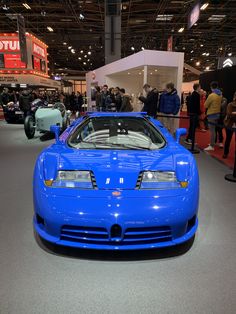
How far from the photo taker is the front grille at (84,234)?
2.10 m

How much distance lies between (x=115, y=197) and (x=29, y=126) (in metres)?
6.97

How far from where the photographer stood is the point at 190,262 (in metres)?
2.30

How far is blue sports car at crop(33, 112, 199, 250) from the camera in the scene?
6.85 feet

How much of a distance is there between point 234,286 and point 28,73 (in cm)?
1675

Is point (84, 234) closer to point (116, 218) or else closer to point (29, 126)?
point (116, 218)

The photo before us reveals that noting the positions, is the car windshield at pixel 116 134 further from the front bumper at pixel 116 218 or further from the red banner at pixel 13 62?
the red banner at pixel 13 62

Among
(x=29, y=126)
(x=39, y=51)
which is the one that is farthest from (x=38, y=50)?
(x=29, y=126)

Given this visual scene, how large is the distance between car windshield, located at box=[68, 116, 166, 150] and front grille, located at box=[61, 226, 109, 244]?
1.07 meters

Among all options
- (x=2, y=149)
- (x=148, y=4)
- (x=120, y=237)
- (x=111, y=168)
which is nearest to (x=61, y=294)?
(x=120, y=237)

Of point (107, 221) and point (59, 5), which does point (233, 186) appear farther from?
point (59, 5)

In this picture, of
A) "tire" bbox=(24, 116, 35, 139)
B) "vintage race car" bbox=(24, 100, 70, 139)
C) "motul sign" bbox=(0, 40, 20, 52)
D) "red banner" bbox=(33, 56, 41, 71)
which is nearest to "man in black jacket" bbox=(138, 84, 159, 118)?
"vintage race car" bbox=(24, 100, 70, 139)

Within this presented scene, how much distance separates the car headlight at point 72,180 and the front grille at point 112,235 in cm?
37

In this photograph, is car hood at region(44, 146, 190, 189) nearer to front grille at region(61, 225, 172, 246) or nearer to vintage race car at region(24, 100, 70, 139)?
front grille at region(61, 225, 172, 246)

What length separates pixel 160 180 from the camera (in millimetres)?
2406
